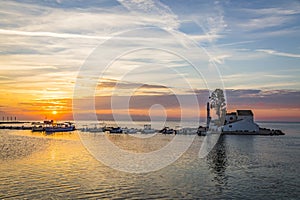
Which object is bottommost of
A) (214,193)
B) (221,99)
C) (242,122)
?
(214,193)

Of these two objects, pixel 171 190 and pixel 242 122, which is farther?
pixel 242 122

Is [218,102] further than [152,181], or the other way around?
[218,102]

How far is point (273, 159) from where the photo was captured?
60719mm

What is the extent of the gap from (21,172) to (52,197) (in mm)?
14759

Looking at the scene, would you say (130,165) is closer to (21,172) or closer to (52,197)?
(21,172)

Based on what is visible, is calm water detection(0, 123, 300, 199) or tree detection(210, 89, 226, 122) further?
tree detection(210, 89, 226, 122)

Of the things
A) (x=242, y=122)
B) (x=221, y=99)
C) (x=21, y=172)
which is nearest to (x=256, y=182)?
(x=21, y=172)

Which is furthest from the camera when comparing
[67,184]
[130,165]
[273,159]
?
[273,159]

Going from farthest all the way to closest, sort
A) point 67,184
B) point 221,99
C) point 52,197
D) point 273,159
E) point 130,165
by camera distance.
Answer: point 221,99
point 273,159
point 130,165
point 67,184
point 52,197

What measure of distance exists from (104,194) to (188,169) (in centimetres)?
1800

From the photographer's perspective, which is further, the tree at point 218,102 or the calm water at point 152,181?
the tree at point 218,102

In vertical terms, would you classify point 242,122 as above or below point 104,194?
above

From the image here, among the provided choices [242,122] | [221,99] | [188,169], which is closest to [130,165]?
[188,169]

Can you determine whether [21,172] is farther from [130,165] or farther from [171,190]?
[171,190]
